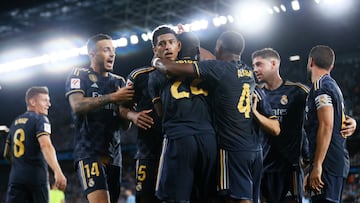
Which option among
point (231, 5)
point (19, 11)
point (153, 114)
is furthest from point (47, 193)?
point (19, 11)

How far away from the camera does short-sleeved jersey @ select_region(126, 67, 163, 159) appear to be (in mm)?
5070

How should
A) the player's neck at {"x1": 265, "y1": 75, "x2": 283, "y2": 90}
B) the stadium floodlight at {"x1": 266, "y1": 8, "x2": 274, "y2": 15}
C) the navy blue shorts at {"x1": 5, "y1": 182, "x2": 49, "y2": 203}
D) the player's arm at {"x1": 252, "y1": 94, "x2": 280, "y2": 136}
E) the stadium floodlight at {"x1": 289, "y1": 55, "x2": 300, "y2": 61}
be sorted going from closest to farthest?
the player's arm at {"x1": 252, "y1": 94, "x2": 280, "y2": 136}
the player's neck at {"x1": 265, "y1": 75, "x2": 283, "y2": 90}
the navy blue shorts at {"x1": 5, "y1": 182, "x2": 49, "y2": 203}
the stadium floodlight at {"x1": 266, "y1": 8, "x2": 274, "y2": 15}
the stadium floodlight at {"x1": 289, "y1": 55, "x2": 300, "y2": 61}

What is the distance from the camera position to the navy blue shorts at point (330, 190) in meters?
4.77

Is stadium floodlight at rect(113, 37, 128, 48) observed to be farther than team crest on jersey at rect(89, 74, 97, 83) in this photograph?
Yes

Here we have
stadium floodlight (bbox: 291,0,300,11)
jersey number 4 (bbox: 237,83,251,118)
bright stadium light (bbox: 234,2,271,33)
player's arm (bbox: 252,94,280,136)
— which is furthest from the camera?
bright stadium light (bbox: 234,2,271,33)

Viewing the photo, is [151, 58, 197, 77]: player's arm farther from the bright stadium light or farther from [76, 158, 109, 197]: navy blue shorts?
the bright stadium light

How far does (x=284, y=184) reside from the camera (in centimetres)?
575

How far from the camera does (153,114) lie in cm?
508

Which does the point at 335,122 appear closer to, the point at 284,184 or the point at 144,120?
the point at 284,184

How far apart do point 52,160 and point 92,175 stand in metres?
1.22

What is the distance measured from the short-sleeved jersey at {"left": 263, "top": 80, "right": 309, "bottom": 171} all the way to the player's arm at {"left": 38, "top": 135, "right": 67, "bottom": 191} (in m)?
2.24

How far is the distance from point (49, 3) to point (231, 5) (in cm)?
685

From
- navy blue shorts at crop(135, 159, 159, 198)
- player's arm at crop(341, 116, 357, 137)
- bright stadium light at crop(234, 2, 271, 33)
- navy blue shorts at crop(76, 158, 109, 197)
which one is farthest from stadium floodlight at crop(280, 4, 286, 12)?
navy blue shorts at crop(76, 158, 109, 197)

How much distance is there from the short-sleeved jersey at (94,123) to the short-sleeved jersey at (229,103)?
134cm
